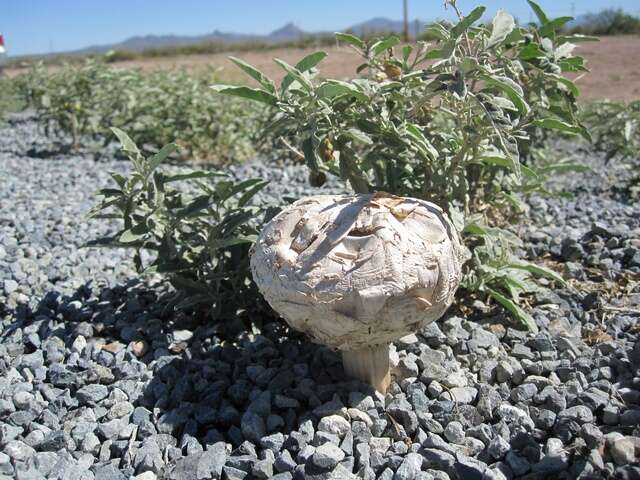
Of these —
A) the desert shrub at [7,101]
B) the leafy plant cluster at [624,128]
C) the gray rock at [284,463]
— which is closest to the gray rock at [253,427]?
the gray rock at [284,463]

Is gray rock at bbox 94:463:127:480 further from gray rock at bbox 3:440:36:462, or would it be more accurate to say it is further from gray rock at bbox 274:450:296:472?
gray rock at bbox 274:450:296:472

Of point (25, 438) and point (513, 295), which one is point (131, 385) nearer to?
point (25, 438)

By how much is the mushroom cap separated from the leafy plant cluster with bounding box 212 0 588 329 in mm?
258

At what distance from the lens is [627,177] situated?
523cm

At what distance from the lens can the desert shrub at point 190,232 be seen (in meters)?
2.37

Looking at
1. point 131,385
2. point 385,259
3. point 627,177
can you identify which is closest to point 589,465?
point 385,259

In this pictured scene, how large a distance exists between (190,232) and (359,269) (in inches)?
43.1

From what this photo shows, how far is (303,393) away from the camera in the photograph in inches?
81.7

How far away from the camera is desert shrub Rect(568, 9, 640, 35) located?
79.4ft

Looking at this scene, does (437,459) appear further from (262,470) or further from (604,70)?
(604,70)

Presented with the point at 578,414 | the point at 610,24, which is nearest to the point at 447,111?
the point at 578,414

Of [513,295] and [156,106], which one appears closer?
[513,295]

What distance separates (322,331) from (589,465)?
794mm

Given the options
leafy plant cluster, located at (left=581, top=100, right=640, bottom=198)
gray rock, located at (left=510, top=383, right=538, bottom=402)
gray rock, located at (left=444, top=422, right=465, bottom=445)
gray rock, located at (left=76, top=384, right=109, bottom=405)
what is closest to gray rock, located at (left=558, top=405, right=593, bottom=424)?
gray rock, located at (left=510, top=383, right=538, bottom=402)
